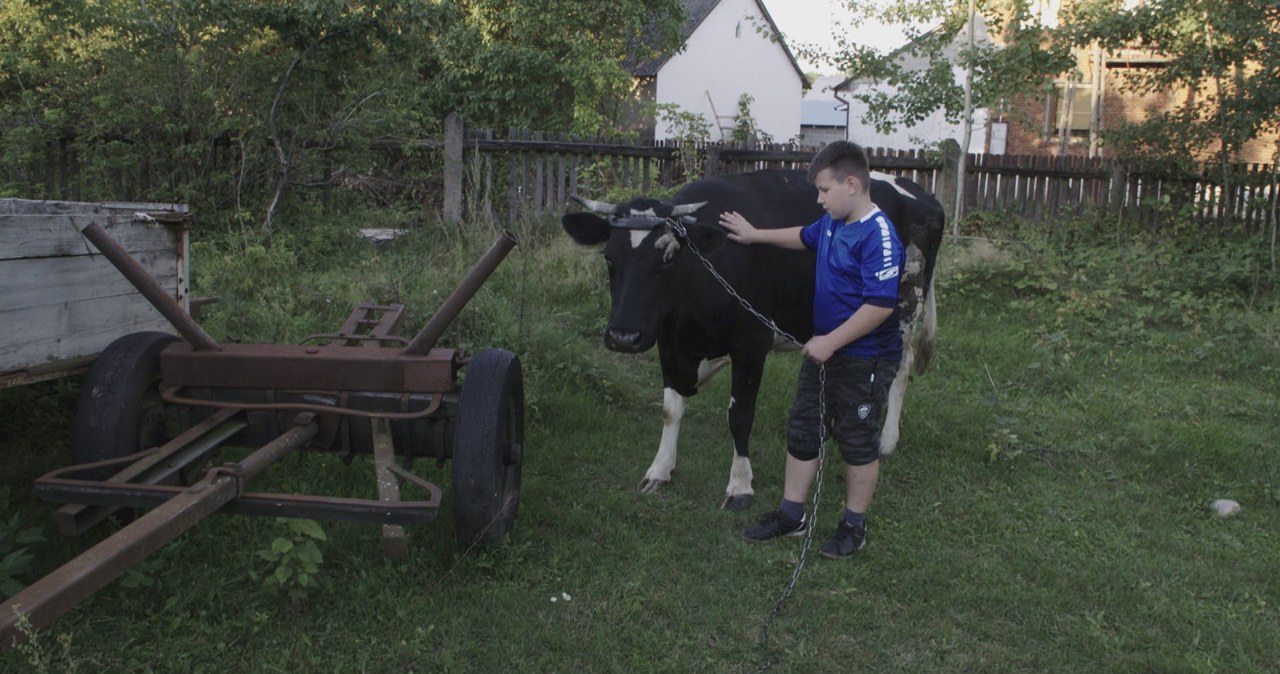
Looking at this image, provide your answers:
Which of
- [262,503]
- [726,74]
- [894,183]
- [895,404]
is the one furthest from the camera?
[726,74]

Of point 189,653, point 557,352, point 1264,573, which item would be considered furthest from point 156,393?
point 1264,573

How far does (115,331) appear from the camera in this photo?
13.6 feet

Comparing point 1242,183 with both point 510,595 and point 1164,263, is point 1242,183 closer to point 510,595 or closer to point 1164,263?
point 1164,263

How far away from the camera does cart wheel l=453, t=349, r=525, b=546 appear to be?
3.62 metres

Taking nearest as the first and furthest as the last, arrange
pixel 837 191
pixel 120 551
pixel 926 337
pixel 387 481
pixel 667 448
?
1. pixel 120 551
2. pixel 387 481
3. pixel 837 191
4. pixel 667 448
5. pixel 926 337

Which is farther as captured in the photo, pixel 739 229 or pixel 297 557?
pixel 739 229

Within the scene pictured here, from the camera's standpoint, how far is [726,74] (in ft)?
112

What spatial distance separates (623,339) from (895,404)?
2.45m

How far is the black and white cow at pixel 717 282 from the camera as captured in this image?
466 centimetres

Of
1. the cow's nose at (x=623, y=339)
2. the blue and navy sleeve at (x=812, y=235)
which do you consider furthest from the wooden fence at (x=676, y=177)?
the cow's nose at (x=623, y=339)

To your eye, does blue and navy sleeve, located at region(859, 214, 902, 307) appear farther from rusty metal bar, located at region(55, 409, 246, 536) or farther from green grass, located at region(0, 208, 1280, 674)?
rusty metal bar, located at region(55, 409, 246, 536)

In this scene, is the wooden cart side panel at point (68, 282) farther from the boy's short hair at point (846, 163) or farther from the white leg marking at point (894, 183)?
the white leg marking at point (894, 183)

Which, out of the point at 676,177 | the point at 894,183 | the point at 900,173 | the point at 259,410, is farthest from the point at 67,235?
the point at 900,173

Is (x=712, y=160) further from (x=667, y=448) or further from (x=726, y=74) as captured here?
(x=726, y=74)
